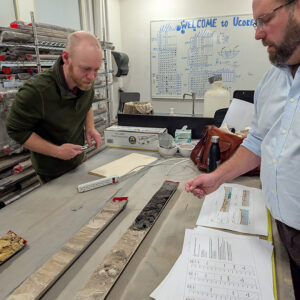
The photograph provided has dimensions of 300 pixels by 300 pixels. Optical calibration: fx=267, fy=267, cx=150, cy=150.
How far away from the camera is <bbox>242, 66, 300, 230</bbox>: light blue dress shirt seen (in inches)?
30.2

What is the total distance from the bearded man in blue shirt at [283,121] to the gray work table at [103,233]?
114 mm

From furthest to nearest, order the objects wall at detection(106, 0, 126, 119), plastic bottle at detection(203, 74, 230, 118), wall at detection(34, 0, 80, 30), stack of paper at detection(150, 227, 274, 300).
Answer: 1. wall at detection(106, 0, 126, 119)
2. wall at detection(34, 0, 80, 30)
3. plastic bottle at detection(203, 74, 230, 118)
4. stack of paper at detection(150, 227, 274, 300)

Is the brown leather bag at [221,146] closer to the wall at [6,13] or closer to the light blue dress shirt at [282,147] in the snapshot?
the light blue dress shirt at [282,147]

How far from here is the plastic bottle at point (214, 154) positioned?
1.36 m

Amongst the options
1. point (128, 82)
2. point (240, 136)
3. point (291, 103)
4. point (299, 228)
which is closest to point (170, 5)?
point (128, 82)

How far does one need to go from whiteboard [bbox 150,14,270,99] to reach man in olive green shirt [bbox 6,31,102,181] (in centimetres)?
269

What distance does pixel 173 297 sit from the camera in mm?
643

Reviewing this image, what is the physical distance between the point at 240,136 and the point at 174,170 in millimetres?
390

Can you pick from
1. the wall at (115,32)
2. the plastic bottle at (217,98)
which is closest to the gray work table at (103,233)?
the plastic bottle at (217,98)

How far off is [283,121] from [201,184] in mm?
348

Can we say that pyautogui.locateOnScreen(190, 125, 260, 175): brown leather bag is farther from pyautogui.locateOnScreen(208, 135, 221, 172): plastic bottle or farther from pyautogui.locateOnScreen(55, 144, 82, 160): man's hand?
pyautogui.locateOnScreen(55, 144, 82, 160): man's hand

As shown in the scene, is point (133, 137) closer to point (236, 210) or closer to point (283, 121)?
point (236, 210)

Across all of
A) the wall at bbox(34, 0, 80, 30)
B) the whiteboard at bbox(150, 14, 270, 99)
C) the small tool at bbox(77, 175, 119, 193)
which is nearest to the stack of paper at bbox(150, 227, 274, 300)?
the small tool at bbox(77, 175, 119, 193)

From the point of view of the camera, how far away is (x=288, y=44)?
797mm
